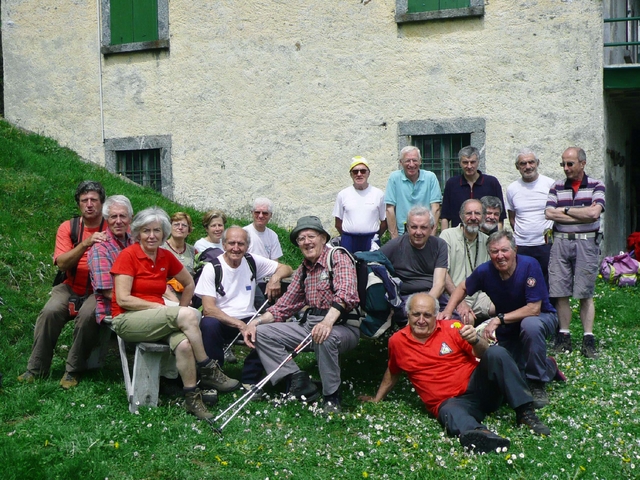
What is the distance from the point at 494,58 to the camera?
37.0 feet

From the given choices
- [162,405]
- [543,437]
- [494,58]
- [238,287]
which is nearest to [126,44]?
[494,58]

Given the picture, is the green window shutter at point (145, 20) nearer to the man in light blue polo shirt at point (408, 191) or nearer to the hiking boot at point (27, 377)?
the man in light blue polo shirt at point (408, 191)

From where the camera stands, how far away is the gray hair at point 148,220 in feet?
20.0

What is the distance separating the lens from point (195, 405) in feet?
19.1

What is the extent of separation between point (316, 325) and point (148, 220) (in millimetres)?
1526

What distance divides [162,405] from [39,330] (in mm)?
1265

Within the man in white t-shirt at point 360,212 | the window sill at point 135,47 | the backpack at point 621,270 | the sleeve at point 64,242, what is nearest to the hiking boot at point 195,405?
the sleeve at point 64,242

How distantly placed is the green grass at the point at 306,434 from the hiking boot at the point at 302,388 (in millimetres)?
172

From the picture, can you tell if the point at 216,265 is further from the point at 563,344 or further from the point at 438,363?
the point at 563,344

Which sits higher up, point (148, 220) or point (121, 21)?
point (121, 21)

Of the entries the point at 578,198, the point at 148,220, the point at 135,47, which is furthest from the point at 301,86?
the point at 148,220

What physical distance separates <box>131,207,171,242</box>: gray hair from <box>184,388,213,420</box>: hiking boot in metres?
1.24

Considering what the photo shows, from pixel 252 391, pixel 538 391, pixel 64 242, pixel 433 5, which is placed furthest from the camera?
pixel 433 5

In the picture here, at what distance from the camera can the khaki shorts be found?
5.91 meters
